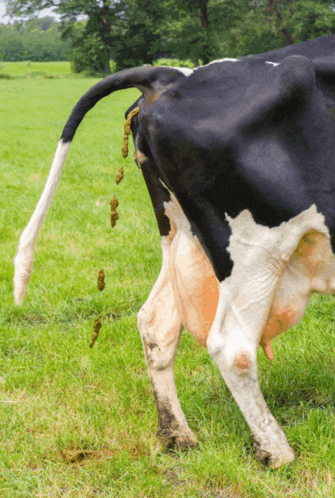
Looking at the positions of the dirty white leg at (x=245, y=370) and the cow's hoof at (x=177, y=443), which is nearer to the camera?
the dirty white leg at (x=245, y=370)

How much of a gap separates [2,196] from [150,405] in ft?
14.9

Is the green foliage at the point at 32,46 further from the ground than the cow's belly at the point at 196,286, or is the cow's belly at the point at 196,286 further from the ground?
the cow's belly at the point at 196,286

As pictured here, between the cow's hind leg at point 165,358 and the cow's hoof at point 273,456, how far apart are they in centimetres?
31

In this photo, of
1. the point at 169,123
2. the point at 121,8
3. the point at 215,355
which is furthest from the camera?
the point at 121,8

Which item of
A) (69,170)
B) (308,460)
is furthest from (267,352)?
(69,170)

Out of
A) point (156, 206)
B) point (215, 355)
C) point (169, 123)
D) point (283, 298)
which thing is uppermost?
point (169, 123)

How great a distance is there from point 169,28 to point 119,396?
122 ft

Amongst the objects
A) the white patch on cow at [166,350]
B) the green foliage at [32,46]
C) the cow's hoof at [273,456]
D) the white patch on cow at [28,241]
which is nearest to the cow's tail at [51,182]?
the white patch on cow at [28,241]

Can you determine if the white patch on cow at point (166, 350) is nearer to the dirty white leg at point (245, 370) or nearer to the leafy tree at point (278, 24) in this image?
the dirty white leg at point (245, 370)

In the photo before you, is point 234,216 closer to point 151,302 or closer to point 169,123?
point 169,123

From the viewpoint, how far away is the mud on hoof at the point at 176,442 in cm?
236

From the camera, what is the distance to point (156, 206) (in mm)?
2336

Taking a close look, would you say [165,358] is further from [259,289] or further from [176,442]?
[259,289]

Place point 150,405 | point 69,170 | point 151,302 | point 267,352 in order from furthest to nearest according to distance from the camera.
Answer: point 69,170 < point 150,405 < point 151,302 < point 267,352
